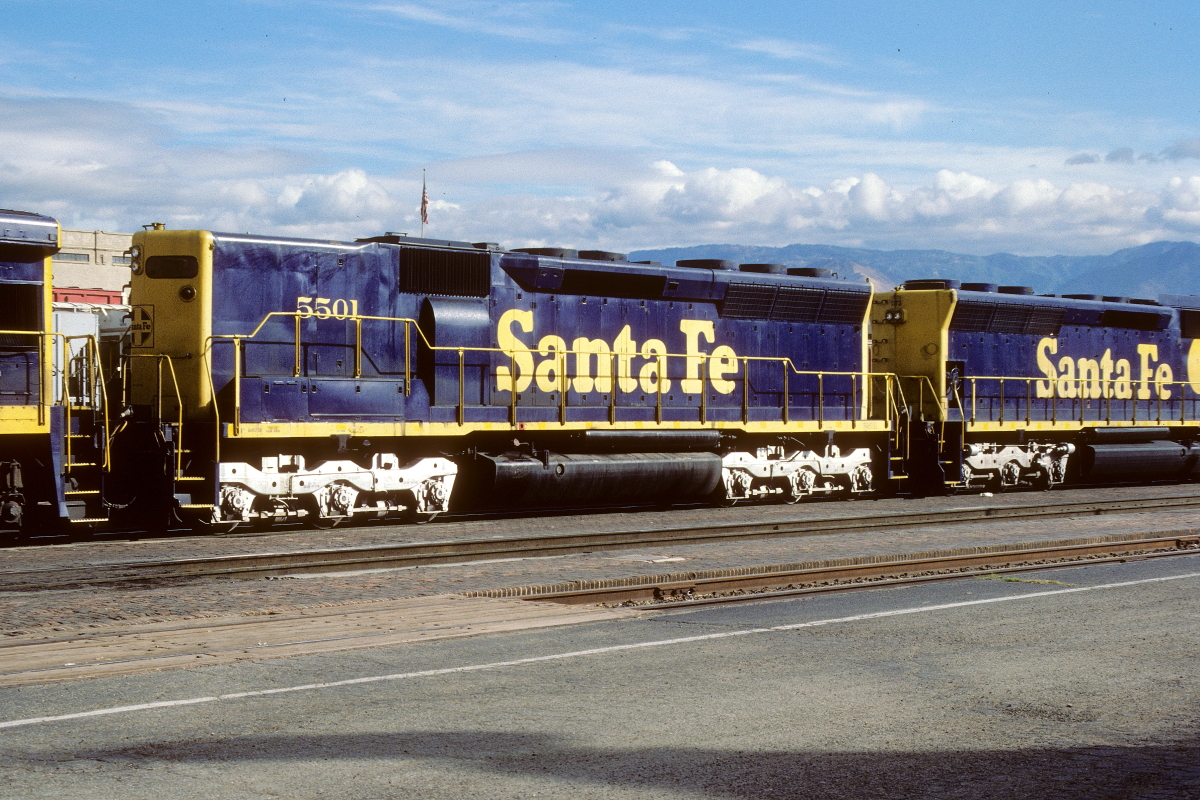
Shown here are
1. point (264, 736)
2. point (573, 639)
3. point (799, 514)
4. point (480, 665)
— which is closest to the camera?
point (264, 736)

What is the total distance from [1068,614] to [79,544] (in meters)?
10.3

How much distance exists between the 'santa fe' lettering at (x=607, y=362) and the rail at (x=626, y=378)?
2 cm

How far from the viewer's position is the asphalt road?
5.20 metres

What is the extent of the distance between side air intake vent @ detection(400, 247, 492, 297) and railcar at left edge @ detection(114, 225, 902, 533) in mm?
32

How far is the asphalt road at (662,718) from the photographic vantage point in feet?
17.1

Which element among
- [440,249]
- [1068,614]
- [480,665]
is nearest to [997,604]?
[1068,614]

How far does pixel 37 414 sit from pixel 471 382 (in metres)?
5.61

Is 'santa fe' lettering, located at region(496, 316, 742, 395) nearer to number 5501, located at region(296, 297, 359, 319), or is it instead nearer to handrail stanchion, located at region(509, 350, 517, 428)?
handrail stanchion, located at region(509, 350, 517, 428)

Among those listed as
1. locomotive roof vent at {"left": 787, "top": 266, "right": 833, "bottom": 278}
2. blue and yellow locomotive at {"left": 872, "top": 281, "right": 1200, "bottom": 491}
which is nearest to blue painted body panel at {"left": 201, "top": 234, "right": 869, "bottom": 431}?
locomotive roof vent at {"left": 787, "top": 266, "right": 833, "bottom": 278}

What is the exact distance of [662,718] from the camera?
20.5 feet

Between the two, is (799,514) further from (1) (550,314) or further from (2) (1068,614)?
(2) (1068,614)

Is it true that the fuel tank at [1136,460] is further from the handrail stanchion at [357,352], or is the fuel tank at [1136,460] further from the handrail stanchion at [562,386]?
the handrail stanchion at [357,352]

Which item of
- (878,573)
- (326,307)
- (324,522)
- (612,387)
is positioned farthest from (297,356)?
(878,573)

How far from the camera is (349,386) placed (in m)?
15.7
